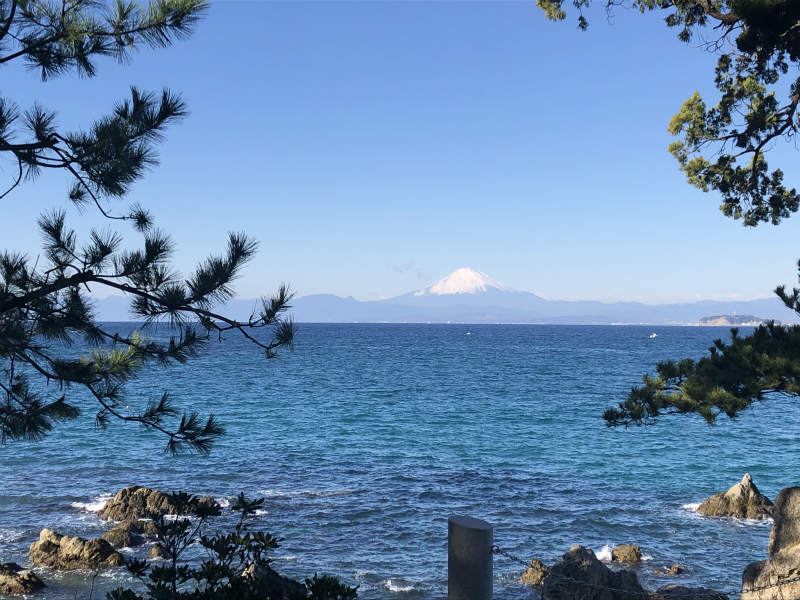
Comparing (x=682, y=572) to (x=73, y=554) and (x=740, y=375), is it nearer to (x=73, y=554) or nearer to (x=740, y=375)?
(x=740, y=375)

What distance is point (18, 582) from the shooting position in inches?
522

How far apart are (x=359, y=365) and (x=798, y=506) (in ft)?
228

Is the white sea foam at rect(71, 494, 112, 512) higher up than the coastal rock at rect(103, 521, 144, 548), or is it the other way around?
the coastal rock at rect(103, 521, 144, 548)

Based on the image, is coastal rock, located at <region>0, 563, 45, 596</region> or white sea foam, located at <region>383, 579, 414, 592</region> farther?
white sea foam, located at <region>383, 579, 414, 592</region>

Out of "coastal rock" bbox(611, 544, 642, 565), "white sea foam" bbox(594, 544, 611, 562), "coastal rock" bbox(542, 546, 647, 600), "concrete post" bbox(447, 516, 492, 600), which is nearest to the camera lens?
"concrete post" bbox(447, 516, 492, 600)

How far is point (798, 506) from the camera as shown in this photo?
1007 centimetres

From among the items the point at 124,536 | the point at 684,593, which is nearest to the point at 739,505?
the point at 684,593

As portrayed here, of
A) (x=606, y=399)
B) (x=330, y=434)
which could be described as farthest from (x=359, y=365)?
(x=330, y=434)

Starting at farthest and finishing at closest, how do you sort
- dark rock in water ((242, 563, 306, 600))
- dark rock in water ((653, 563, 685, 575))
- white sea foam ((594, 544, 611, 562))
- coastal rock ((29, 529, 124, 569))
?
1. white sea foam ((594, 544, 611, 562))
2. dark rock in water ((653, 563, 685, 575))
3. coastal rock ((29, 529, 124, 569))
4. dark rock in water ((242, 563, 306, 600))

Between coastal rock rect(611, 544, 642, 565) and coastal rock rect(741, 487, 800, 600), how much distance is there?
5.92 m

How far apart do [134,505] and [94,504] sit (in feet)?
7.14

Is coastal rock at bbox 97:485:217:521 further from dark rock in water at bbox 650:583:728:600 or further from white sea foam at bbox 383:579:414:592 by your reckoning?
dark rock in water at bbox 650:583:728:600

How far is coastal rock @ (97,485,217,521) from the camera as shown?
60.4 ft

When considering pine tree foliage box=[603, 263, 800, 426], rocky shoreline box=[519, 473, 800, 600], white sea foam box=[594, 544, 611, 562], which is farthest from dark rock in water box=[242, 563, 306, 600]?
white sea foam box=[594, 544, 611, 562]
